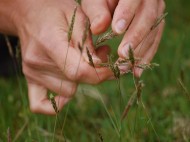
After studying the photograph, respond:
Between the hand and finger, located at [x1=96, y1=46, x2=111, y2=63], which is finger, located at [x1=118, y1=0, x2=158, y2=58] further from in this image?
finger, located at [x1=96, y1=46, x2=111, y2=63]

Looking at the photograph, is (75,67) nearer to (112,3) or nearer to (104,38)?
(104,38)

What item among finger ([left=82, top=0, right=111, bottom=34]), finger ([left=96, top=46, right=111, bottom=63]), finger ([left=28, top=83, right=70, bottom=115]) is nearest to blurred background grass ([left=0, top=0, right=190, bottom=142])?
finger ([left=28, top=83, right=70, bottom=115])

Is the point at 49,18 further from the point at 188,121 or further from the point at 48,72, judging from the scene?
the point at 188,121

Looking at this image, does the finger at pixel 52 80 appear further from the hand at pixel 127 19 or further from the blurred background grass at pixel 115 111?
the hand at pixel 127 19

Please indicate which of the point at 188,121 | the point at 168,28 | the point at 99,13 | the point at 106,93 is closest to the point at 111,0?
the point at 99,13

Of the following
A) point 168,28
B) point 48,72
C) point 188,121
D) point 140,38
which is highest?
point 140,38

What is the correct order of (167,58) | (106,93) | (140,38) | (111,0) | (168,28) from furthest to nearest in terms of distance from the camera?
(168,28) → (167,58) → (106,93) → (111,0) → (140,38)

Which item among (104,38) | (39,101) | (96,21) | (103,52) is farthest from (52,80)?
(104,38)
